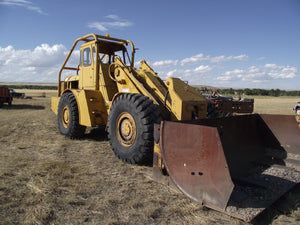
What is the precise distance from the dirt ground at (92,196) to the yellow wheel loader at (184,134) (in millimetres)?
175

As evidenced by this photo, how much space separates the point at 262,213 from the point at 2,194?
3373 millimetres

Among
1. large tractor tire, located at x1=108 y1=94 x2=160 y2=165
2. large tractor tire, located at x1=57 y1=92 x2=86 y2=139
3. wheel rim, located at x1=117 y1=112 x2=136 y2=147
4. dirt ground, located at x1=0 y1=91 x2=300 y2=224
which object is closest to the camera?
dirt ground, located at x1=0 y1=91 x2=300 y2=224

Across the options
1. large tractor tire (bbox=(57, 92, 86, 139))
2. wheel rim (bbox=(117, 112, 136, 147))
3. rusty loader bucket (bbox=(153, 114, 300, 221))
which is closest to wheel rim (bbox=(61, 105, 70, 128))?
large tractor tire (bbox=(57, 92, 86, 139))

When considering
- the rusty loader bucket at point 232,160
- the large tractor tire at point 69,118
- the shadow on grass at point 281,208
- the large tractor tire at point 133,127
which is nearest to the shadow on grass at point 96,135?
the large tractor tire at point 69,118

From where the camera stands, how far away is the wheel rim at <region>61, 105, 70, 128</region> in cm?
731

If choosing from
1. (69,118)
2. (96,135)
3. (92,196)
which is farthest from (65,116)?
(92,196)

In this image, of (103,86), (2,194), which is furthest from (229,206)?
(103,86)

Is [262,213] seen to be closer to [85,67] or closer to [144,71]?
[144,71]

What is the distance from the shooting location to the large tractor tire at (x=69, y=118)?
22.6ft

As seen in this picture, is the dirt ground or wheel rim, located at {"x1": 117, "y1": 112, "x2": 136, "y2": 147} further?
wheel rim, located at {"x1": 117, "y1": 112, "x2": 136, "y2": 147}

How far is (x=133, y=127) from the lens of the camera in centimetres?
481

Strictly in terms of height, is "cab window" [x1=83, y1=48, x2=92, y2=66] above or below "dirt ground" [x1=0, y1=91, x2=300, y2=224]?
above

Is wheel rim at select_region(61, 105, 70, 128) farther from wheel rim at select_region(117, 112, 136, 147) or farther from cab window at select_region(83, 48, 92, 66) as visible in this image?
wheel rim at select_region(117, 112, 136, 147)

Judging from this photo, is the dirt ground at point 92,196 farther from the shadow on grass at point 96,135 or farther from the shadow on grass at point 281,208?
the shadow on grass at point 96,135
